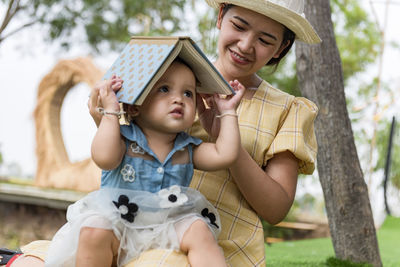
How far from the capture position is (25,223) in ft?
17.5

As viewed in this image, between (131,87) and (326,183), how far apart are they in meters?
1.93

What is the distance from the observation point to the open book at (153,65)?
132 centimetres

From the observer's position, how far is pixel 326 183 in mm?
Answer: 3006

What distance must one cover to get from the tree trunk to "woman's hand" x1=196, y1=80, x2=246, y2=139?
1.58 meters

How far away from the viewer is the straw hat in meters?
1.62

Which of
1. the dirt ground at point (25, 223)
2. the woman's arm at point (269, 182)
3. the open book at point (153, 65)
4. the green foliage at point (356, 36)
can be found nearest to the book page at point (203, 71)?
the open book at point (153, 65)

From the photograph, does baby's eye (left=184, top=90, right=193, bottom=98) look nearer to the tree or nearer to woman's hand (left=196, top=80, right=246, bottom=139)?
woman's hand (left=196, top=80, right=246, bottom=139)

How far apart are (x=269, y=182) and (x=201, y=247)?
1.39ft

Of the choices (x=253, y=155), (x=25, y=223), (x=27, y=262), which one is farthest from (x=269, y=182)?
(x=25, y=223)

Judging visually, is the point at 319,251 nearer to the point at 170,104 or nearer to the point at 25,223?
the point at 25,223

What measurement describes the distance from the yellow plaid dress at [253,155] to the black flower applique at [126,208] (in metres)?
0.43

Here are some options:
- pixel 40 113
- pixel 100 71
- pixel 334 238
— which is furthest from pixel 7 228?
pixel 334 238

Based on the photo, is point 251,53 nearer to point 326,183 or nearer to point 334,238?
point 326,183

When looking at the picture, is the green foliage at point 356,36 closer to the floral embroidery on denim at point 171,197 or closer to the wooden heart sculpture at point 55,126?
the wooden heart sculpture at point 55,126
